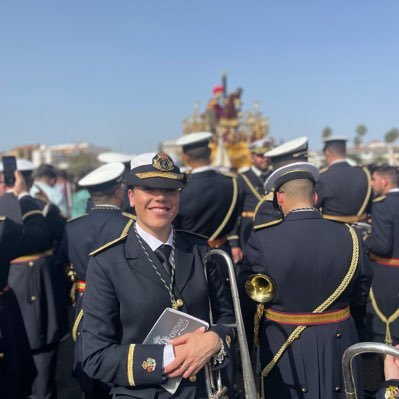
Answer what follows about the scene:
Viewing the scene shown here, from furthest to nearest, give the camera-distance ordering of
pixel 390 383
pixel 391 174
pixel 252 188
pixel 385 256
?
1. pixel 252 188
2. pixel 391 174
3. pixel 385 256
4. pixel 390 383

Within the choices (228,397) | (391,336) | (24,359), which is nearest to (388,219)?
(391,336)

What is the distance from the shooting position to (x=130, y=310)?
2.07 metres

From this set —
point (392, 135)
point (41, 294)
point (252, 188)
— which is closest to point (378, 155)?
point (392, 135)

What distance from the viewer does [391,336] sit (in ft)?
14.1

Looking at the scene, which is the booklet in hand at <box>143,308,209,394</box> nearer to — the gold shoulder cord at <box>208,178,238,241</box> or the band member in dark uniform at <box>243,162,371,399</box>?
the band member in dark uniform at <box>243,162,371,399</box>

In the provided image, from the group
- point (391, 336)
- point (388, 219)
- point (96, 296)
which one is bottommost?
point (391, 336)

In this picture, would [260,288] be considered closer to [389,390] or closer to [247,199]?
[389,390]

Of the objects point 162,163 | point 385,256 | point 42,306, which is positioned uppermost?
point 162,163

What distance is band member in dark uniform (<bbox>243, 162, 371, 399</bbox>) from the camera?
270cm

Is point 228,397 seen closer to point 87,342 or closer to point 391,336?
point 87,342

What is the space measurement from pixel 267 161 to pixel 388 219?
284 centimetres

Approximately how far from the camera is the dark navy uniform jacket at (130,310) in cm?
196

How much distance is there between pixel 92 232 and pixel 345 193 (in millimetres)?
3407

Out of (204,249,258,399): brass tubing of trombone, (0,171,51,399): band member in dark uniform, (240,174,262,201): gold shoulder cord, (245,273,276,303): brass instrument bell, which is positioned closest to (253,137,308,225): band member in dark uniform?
(240,174,262,201): gold shoulder cord
